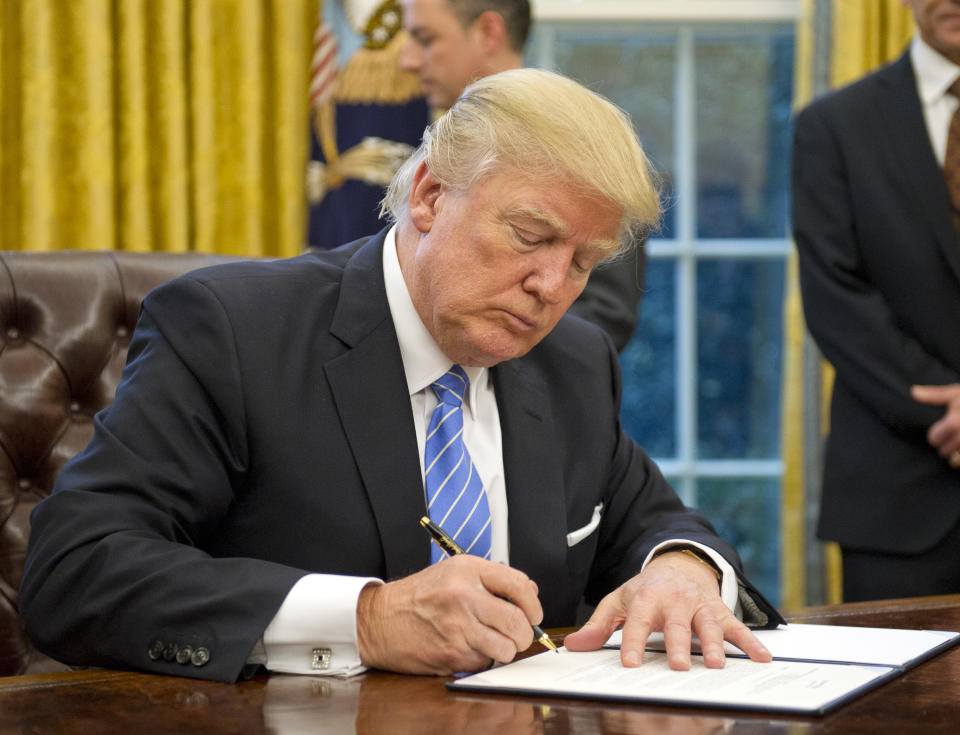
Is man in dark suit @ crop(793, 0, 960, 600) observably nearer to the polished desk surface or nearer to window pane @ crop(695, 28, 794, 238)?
the polished desk surface

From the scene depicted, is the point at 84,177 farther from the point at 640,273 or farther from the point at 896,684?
the point at 896,684

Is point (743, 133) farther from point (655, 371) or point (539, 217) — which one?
A: point (539, 217)

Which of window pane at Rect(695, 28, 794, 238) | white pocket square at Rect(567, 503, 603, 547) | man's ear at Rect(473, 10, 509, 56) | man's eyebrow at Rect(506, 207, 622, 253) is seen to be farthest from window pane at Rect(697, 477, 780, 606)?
man's eyebrow at Rect(506, 207, 622, 253)

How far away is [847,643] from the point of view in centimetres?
138

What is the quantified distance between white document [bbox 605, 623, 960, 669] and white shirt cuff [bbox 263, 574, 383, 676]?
12.6 inches

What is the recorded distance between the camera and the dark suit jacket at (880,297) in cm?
250

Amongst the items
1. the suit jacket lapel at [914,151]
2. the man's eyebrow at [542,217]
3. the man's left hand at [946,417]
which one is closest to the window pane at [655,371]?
the suit jacket lapel at [914,151]

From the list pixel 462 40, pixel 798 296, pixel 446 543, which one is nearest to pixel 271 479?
pixel 446 543

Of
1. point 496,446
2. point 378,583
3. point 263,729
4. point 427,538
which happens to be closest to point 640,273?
point 496,446

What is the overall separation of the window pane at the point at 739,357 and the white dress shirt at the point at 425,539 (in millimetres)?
2477

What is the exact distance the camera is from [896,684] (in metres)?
1.18

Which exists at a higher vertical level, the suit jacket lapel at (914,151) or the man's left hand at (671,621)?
the suit jacket lapel at (914,151)

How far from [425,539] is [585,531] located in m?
0.32

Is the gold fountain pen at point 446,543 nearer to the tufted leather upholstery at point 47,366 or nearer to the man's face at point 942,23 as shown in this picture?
the tufted leather upholstery at point 47,366
